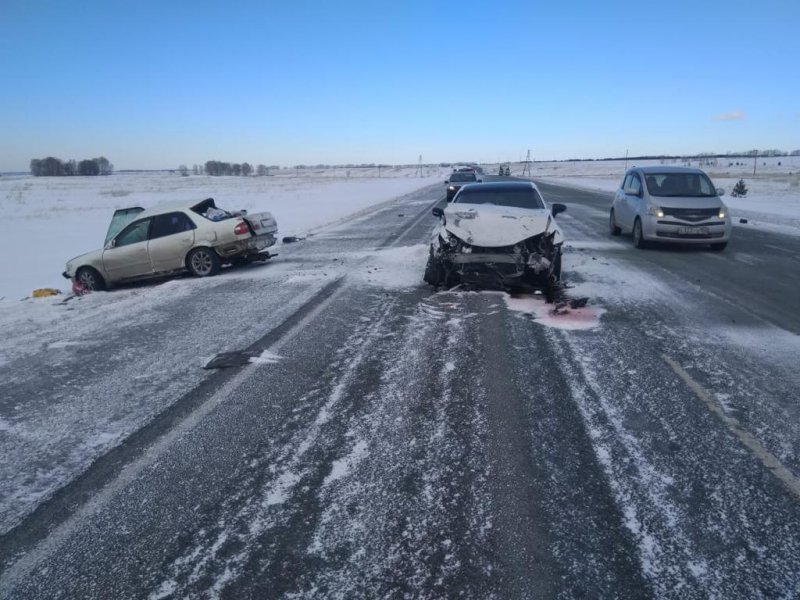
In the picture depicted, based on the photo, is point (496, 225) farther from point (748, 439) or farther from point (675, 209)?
point (675, 209)

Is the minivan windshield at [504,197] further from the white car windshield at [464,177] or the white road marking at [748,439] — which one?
the white car windshield at [464,177]

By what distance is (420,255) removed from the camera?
11812mm

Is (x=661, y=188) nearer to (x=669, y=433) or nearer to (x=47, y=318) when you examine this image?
(x=669, y=433)

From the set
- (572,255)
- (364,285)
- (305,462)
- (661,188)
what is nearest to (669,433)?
(305,462)

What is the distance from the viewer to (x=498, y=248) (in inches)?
313

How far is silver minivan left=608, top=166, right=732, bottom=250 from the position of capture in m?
11.8

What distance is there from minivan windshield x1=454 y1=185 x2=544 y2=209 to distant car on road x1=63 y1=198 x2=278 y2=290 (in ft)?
14.9

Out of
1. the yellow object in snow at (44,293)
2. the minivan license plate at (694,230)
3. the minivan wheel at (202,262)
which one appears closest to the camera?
the yellow object in snow at (44,293)

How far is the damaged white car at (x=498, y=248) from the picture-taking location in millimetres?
7895

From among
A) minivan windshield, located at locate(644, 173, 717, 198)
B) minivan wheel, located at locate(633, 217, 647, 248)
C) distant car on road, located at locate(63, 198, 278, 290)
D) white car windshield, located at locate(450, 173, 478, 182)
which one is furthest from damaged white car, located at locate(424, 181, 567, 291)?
white car windshield, located at locate(450, 173, 478, 182)

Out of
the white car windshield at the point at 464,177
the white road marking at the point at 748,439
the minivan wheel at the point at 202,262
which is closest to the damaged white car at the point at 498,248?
the white road marking at the point at 748,439

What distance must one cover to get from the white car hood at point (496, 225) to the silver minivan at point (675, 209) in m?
5.15

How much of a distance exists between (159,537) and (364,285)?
6.43 meters

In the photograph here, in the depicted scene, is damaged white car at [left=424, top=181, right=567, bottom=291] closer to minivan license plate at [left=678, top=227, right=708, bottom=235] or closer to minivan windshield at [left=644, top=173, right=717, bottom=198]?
minivan license plate at [left=678, top=227, right=708, bottom=235]
